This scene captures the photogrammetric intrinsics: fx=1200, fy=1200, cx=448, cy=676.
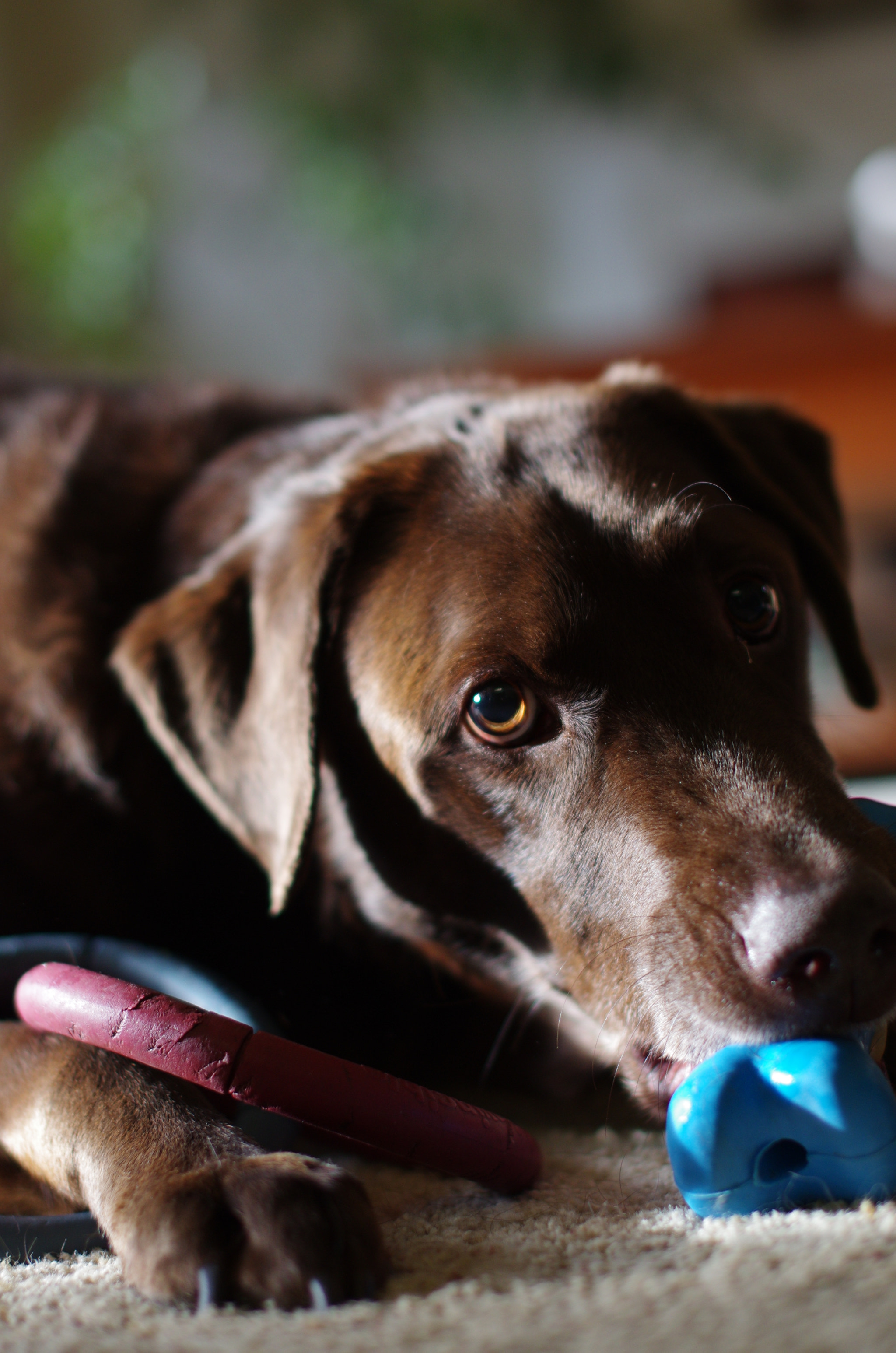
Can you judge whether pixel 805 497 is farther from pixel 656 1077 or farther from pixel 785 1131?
pixel 785 1131

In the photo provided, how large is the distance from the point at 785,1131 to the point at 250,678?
0.81 m

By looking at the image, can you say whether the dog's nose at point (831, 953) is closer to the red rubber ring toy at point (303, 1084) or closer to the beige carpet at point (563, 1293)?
the beige carpet at point (563, 1293)

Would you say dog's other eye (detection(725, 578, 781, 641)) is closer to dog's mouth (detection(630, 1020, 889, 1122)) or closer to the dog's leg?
dog's mouth (detection(630, 1020, 889, 1122))

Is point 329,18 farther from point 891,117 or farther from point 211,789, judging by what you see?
point 211,789

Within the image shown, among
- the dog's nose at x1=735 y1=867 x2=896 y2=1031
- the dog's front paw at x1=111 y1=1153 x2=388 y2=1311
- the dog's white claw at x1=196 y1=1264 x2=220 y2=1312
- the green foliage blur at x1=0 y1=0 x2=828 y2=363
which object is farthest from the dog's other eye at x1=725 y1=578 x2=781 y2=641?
the green foliage blur at x1=0 y1=0 x2=828 y2=363

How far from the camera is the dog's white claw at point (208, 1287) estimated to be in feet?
2.97

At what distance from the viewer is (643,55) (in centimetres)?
583

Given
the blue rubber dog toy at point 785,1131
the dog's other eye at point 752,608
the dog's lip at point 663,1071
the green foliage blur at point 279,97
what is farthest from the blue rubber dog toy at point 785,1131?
the green foliage blur at point 279,97

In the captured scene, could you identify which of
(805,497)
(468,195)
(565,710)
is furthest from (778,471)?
(468,195)

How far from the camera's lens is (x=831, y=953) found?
102 cm

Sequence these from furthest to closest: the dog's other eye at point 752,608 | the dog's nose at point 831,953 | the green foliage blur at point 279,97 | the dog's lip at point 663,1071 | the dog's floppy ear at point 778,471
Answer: the green foliage blur at point 279,97, the dog's floppy ear at point 778,471, the dog's other eye at point 752,608, the dog's lip at point 663,1071, the dog's nose at point 831,953

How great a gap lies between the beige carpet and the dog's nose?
16 cm

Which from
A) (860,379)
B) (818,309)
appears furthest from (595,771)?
(818,309)

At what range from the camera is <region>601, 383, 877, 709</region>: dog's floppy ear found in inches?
65.0
